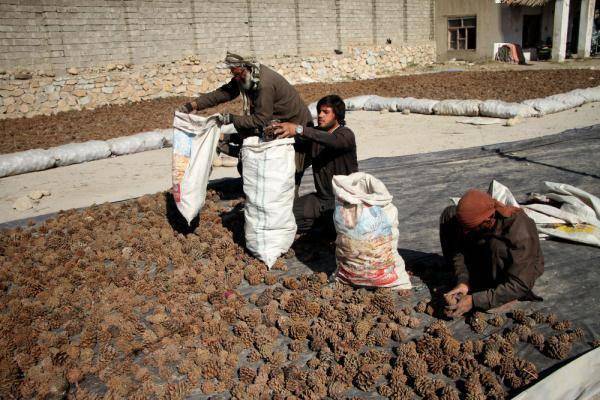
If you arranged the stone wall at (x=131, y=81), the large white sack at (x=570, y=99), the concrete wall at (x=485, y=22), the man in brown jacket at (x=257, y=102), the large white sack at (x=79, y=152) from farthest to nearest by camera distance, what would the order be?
the concrete wall at (x=485, y=22) < the stone wall at (x=131, y=81) < the large white sack at (x=570, y=99) < the large white sack at (x=79, y=152) < the man in brown jacket at (x=257, y=102)

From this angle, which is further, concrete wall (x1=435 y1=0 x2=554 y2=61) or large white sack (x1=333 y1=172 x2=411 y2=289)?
concrete wall (x1=435 y1=0 x2=554 y2=61)

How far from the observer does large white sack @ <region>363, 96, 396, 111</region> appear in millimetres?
11180

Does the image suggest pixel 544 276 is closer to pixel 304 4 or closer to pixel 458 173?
pixel 458 173

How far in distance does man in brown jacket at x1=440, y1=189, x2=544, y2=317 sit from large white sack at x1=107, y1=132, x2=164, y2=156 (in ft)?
22.0

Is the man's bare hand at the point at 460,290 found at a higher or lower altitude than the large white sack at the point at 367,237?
lower

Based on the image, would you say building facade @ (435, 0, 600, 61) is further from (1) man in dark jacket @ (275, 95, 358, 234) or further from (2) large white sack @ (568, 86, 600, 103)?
(1) man in dark jacket @ (275, 95, 358, 234)

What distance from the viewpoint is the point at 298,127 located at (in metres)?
3.65

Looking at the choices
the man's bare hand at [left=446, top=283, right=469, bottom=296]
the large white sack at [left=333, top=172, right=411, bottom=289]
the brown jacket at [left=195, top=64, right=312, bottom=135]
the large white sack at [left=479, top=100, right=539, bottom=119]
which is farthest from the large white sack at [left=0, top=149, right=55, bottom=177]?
the large white sack at [left=479, top=100, right=539, bottom=119]

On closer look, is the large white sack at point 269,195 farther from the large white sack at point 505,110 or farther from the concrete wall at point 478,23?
the concrete wall at point 478,23

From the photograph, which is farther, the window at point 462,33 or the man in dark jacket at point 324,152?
the window at point 462,33

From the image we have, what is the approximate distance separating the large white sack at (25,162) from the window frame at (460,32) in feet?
68.1

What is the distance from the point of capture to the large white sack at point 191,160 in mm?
4176

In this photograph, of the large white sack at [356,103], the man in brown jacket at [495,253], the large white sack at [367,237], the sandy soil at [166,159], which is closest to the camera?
the man in brown jacket at [495,253]

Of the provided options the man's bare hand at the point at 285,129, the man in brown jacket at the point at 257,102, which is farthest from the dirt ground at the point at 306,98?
the man's bare hand at the point at 285,129
